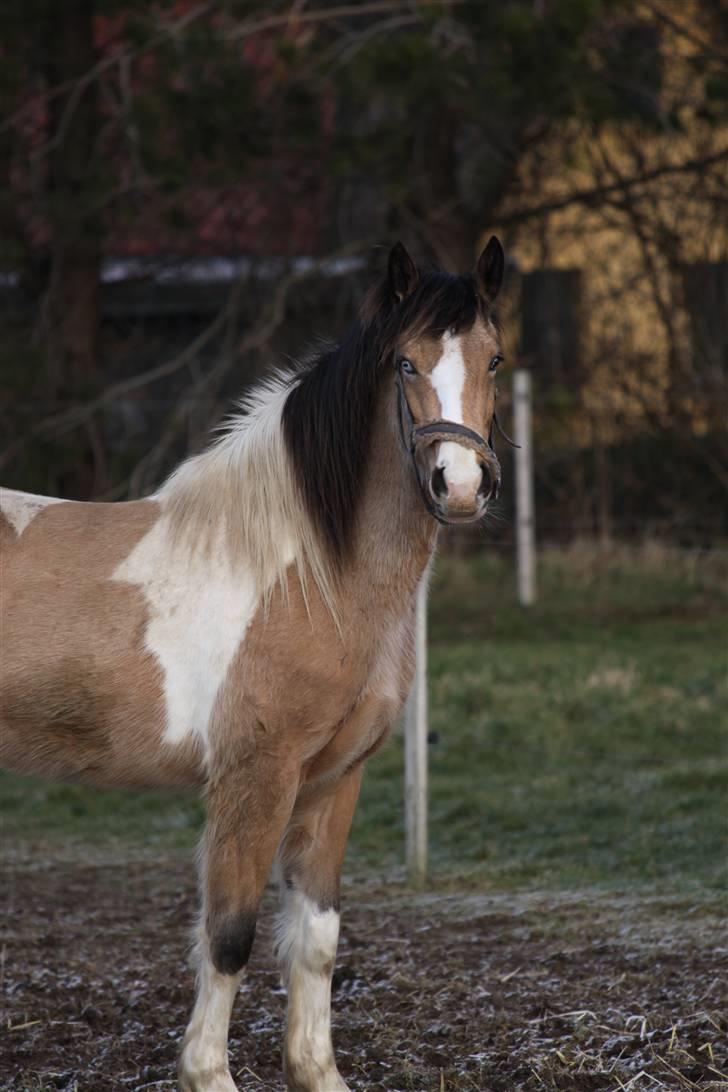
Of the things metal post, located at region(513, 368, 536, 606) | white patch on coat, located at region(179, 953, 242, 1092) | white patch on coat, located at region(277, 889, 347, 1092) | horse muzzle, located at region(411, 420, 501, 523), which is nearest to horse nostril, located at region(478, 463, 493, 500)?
horse muzzle, located at region(411, 420, 501, 523)

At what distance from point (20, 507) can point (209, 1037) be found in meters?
1.40

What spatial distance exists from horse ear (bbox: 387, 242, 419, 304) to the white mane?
0.47 m

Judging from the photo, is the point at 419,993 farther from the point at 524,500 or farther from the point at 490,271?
the point at 524,500

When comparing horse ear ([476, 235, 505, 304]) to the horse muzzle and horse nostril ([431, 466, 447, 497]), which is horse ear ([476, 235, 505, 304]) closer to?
the horse muzzle

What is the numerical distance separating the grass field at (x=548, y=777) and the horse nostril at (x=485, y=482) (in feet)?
9.21

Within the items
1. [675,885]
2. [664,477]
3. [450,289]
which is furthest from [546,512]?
[450,289]

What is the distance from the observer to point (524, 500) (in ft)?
36.1

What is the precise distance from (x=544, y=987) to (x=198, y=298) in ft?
35.9

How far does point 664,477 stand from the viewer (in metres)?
12.6

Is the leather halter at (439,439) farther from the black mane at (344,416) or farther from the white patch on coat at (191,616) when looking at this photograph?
the white patch on coat at (191,616)

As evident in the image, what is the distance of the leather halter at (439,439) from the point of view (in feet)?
10.8

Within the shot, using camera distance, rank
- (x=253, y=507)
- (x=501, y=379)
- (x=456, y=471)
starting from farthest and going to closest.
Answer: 1. (x=501, y=379)
2. (x=253, y=507)
3. (x=456, y=471)

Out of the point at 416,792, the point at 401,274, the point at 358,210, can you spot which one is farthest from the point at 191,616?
the point at 358,210

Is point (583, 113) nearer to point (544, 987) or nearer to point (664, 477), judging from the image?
point (664, 477)
